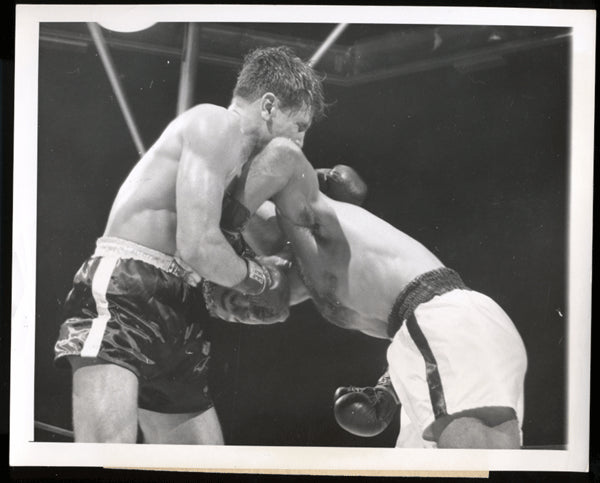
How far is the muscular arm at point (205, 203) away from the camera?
185 cm

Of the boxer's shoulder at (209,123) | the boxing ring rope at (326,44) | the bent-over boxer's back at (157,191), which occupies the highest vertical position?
the boxing ring rope at (326,44)

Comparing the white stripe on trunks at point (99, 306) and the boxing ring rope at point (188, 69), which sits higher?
the boxing ring rope at point (188, 69)

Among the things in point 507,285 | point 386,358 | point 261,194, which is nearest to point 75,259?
point 261,194

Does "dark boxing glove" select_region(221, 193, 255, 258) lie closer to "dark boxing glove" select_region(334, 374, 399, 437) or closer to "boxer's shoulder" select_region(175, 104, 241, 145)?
"boxer's shoulder" select_region(175, 104, 241, 145)

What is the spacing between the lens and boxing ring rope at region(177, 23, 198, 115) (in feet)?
6.30

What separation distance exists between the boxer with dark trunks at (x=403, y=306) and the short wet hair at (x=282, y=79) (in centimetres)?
12

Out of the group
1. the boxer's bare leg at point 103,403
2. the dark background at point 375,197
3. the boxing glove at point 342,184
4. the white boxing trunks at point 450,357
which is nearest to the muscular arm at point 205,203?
the dark background at point 375,197

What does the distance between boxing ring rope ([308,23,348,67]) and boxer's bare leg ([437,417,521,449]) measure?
1008mm

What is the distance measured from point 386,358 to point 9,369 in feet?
3.28

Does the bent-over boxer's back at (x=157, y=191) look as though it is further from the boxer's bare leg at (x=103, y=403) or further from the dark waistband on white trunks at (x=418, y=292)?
the dark waistband on white trunks at (x=418, y=292)

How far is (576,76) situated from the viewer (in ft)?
6.40

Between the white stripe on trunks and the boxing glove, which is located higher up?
the boxing glove

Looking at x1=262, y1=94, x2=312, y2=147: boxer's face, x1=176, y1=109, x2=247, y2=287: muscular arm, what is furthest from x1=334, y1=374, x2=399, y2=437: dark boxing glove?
x1=262, y1=94, x2=312, y2=147: boxer's face

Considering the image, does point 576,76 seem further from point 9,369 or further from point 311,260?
point 9,369
